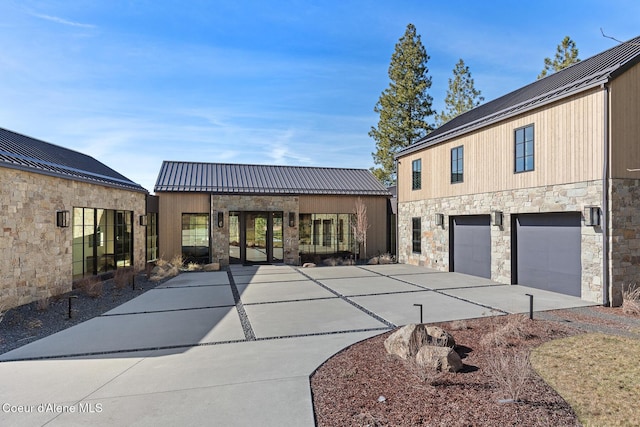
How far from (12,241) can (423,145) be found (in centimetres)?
1464

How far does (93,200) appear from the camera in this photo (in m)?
11.5

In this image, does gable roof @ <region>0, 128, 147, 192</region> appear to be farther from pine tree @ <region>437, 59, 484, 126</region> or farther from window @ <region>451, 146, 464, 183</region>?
pine tree @ <region>437, 59, 484, 126</region>

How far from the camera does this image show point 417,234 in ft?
52.7

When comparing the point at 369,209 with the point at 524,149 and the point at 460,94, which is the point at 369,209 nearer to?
→ the point at 524,149

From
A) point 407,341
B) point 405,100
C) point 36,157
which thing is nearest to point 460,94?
point 405,100

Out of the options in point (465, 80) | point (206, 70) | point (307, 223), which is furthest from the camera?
point (465, 80)

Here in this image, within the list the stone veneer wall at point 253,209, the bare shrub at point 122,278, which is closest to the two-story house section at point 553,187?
the stone veneer wall at point 253,209

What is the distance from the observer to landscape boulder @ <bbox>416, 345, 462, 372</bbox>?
14.0 feet

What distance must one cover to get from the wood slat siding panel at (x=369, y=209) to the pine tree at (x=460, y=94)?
14094mm

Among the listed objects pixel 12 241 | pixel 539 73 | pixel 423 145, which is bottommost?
pixel 12 241

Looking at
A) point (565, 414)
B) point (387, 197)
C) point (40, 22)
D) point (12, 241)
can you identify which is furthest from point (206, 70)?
point (565, 414)

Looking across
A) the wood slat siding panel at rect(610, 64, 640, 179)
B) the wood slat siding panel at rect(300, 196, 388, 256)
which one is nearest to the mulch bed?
the wood slat siding panel at rect(610, 64, 640, 179)

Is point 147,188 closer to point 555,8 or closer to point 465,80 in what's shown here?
point 555,8

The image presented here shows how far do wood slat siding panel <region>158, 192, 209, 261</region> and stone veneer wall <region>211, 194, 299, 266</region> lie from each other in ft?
2.70
